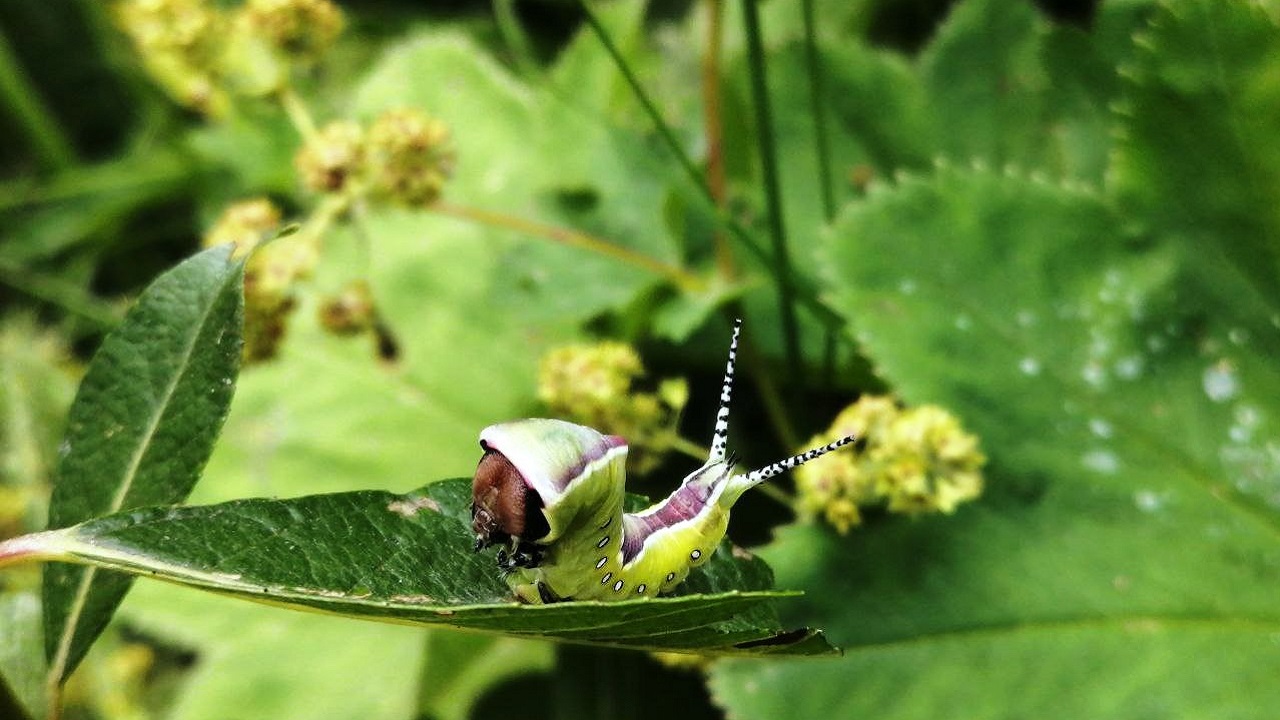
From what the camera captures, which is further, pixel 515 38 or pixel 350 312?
pixel 515 38

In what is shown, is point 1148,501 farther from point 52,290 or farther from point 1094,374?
point 52,290

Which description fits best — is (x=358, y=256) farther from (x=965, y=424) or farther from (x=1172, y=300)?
(x=1172, y=300)

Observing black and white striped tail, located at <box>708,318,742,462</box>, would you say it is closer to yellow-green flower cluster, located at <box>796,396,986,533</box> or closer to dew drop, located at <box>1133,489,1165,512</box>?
yellow-green flower cluster, located at <box>796,396,986,533</box>

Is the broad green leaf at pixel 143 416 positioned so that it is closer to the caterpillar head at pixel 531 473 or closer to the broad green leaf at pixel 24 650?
the broad green leaf at pixel 24 650

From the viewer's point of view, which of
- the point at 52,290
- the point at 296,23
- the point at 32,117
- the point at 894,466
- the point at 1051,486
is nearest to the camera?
the point at 894,466

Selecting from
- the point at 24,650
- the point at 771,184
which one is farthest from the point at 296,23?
the point at 24,650
